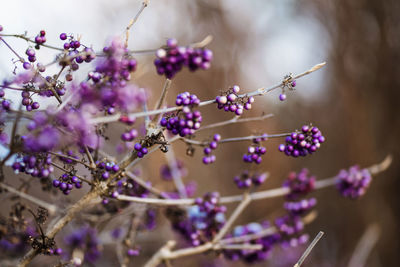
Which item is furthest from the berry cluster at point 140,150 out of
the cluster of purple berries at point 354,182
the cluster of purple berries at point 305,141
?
Result: the cluster of purple berries at point 354,182

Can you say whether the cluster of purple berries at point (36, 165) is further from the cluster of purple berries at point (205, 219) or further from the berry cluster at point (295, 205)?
the berry cluster at point (295, 205)

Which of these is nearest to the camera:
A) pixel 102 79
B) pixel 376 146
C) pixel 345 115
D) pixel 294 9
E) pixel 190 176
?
pixel 102 79

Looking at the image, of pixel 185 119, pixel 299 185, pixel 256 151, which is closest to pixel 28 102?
pixel 185 119

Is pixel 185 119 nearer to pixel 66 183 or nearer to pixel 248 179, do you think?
pixel 66 183

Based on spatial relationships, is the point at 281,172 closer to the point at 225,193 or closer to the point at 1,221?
the point at 225,193

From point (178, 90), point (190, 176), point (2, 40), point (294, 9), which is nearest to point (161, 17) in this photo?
point (178, 90)

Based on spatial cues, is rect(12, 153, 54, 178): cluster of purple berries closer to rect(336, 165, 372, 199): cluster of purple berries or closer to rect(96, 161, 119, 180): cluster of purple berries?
rect(96, 161, 119, 180): cluster of purple berries
